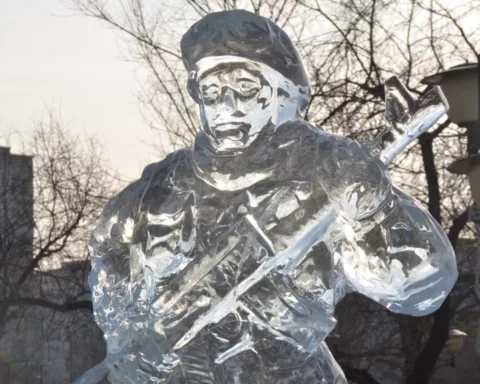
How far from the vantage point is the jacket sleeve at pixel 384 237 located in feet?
9.41

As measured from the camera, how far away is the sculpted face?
9.57ft

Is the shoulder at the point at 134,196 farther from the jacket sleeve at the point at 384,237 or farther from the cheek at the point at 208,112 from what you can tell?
the jacket sleeve at the point at 384,237

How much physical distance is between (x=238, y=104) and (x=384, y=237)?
0.51 meters

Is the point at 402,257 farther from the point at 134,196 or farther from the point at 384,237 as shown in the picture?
the point at 134,196

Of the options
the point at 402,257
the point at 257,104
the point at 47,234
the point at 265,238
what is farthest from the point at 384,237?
the point at 47,234

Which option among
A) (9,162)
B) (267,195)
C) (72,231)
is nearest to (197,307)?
(267,195)

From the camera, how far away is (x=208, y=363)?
291 centimetres

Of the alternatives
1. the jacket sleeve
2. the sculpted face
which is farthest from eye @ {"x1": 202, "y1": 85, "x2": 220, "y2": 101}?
the jacket sleeve

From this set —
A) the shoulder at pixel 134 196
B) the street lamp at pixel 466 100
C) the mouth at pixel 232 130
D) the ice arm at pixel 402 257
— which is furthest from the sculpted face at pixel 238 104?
the street lamp at pixel 466 100

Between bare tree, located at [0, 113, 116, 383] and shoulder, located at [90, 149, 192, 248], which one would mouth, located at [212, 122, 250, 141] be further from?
bare tree, located at [0, 113, 116, 383]

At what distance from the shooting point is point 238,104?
9.59 feet

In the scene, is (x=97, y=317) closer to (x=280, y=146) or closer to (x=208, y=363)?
(x=208, y=363)

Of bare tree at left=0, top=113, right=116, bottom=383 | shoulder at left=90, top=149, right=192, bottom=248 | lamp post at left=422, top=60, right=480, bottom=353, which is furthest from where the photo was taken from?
bare tree at left=0, top=113, right=116, bottom=383

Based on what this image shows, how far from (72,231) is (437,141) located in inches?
163
